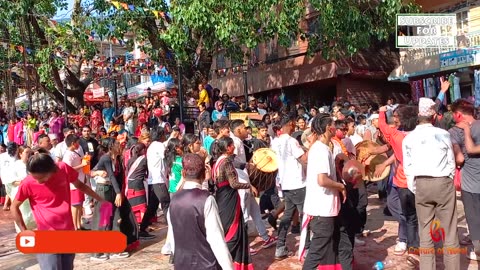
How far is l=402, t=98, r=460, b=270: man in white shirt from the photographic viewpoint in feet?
16.5

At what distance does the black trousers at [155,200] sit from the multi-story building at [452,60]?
10.8 m

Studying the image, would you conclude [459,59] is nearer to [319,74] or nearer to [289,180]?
[319,74]

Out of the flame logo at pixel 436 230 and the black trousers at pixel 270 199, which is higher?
the flame logo at pixel 436 230

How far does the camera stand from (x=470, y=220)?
5719mm

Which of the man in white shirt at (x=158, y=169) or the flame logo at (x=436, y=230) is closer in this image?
the flame logo at (x=436, y=230)

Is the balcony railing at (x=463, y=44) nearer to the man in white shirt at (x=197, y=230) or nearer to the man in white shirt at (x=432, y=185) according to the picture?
the man in white shirt at (x=432, y=185)

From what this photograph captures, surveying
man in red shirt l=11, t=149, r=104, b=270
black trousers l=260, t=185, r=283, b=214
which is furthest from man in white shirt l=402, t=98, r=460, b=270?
black trousers l=260, t=185, r=283, b=214

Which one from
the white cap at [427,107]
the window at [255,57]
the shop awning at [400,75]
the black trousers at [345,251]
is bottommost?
the black trousers at [345,251]

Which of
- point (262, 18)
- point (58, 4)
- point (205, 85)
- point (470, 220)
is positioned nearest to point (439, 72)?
point (262, 18)

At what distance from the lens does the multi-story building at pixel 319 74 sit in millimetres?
19703

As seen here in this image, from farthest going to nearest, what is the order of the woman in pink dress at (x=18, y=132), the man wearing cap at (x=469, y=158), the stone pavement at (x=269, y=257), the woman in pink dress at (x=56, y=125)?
the woman in pink dress at (x=18, y=132) < the woman in pink dress at (x=56, y=125) < the stone pavement at (x=269, y=257) < the man wearing cap at (x=469, y=158)

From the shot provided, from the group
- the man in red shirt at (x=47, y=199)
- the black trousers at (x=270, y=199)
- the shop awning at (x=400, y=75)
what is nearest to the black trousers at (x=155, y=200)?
the black trousers at (x=270, y=199)

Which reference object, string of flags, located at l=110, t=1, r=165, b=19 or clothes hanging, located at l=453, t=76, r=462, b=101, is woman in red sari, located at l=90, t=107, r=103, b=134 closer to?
string of flags, located at l=110, t=1, r=165, b=19

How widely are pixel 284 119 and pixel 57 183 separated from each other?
10.8ft
